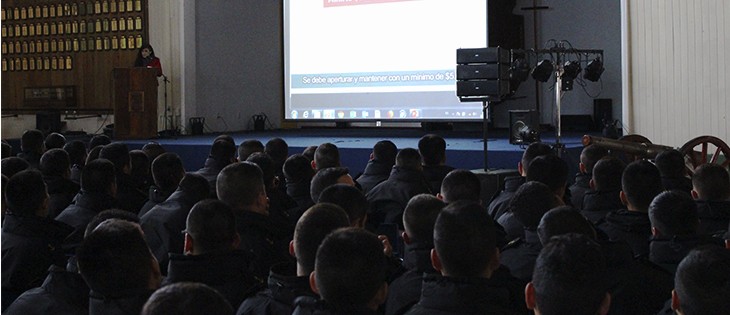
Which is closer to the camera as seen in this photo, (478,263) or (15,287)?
(478,263)

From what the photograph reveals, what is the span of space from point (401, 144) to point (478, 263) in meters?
7.81

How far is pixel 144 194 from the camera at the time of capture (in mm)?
6281

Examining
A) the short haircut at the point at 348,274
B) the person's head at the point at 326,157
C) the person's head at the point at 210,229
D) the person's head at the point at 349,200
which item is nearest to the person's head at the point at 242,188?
the person's head at the point at 349,200

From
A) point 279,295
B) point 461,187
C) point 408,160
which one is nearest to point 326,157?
point 408,160

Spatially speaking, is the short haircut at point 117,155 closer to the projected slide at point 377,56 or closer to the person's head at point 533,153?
the person's head at point 533,153

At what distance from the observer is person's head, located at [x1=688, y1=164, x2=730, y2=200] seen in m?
4.77

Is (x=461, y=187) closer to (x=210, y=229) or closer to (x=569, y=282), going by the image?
(x=210, y=229)

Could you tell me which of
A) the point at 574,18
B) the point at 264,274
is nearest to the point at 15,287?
the point at 264,274

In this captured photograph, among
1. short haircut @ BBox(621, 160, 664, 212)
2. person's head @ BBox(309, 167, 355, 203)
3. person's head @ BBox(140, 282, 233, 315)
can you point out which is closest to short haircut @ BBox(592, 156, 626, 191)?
short haircut @ BBox(621, 160, 664, 212)

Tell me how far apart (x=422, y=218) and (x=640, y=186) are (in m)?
1.29

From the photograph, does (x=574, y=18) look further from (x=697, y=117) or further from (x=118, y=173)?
(x=118, y=173)

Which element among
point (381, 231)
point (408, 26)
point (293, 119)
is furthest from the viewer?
point (293, 119)

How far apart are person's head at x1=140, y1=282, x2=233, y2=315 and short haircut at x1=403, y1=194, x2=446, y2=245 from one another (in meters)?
1.90

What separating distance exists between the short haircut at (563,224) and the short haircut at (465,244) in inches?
17.1
